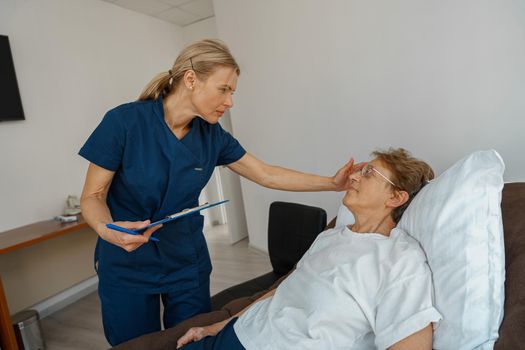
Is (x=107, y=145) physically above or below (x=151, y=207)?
above

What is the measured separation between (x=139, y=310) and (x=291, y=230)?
0.83 metres

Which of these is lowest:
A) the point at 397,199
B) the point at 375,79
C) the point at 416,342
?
the point at 416,342

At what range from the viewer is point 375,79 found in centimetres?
197

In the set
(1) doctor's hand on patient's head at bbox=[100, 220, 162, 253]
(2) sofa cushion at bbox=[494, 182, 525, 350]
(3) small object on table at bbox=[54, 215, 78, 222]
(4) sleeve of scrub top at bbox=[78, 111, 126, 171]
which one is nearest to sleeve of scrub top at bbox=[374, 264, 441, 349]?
(2) sofa cushion at bbox=[494, 182, 525, 350]

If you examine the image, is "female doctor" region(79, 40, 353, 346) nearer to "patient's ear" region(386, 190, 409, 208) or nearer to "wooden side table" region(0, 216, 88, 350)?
"patient's ear" region(386, 190, 409, 208)

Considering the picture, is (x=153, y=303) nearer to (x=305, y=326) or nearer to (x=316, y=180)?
(x=305, y=326)

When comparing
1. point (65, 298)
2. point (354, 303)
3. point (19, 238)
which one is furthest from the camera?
point (65, 298)

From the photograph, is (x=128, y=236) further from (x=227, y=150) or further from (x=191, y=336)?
(x=227, y=150)

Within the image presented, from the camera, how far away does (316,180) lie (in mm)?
1543

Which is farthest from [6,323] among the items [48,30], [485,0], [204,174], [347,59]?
[485,0]

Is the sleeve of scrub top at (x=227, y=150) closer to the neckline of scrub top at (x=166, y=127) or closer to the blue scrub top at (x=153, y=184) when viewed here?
the blue scrub top at (x=153, y=184)

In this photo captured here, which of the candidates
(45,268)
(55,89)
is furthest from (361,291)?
(55,89)

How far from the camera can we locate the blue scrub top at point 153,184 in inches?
49.0

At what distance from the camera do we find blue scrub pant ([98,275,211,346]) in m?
1.35
